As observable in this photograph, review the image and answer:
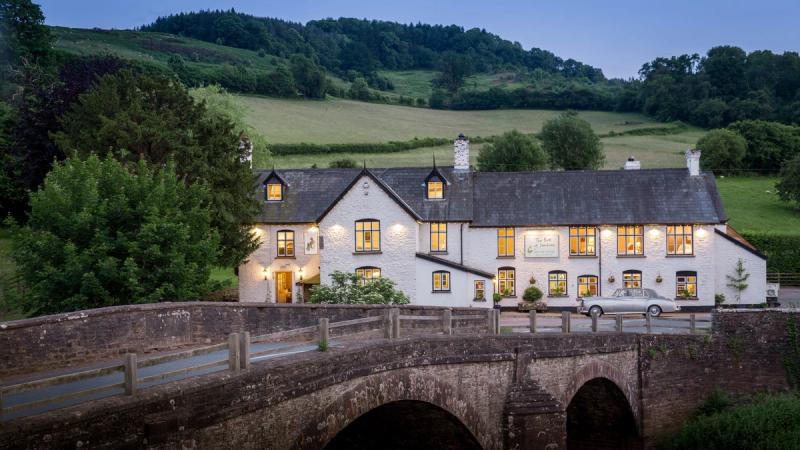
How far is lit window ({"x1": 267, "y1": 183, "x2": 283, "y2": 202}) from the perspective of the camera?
50438 mm

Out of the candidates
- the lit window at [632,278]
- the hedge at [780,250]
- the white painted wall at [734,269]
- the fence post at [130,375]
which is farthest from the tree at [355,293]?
the hedge at [780,250]

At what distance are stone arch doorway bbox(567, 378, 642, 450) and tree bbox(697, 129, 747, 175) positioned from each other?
6237 cm

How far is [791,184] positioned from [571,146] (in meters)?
20.1

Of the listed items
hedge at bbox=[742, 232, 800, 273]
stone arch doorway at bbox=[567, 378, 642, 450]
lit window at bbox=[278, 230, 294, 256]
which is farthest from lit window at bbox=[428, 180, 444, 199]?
hedge at bbox=[742, 232, 800, 273]

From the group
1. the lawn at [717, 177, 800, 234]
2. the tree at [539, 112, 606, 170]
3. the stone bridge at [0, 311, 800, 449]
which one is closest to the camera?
the stone bridge at [0, 311, 800, 449]

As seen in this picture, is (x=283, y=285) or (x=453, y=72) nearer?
(x=283, y=285)

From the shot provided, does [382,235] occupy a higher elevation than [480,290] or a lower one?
higher

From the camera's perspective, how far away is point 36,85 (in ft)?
189

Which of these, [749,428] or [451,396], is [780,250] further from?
[451,396]

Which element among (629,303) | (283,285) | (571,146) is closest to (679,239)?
(629,303)

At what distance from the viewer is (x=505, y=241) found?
50.7 m

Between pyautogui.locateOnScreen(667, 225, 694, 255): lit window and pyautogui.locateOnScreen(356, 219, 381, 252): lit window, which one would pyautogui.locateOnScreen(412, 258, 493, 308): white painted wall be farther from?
pyautogui.locateOnScreen(667, 225, 694, 255): lit window

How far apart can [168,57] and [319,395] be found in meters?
122

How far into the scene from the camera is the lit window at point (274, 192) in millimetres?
50438
